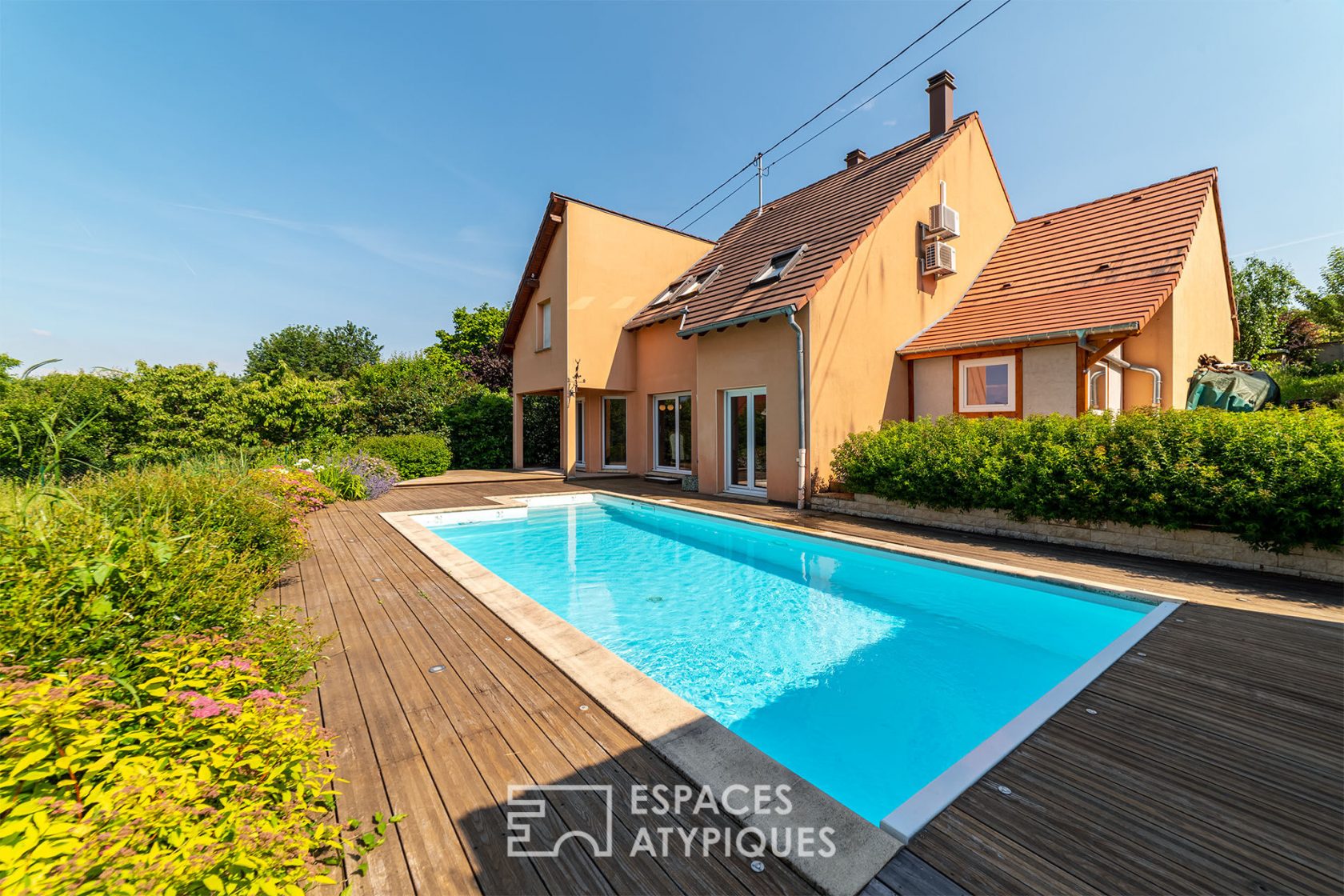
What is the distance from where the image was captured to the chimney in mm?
11719

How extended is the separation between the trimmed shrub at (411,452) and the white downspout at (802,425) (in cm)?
1097

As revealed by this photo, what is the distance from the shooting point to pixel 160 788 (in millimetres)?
1484

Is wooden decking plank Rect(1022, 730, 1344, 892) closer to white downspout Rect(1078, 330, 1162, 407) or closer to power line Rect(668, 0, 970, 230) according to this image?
white downspout Rect(1078, 330, 1162, 407)

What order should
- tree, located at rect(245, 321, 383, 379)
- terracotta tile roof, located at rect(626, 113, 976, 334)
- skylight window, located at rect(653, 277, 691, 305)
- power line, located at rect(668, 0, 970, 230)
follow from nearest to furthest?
1. power line, located at rect(668, 0, 970, 230)
2. terracotta tile roof, located at rect(626, 113, 976, 334)
3. skylight window, located at rect(653, 277, 691, 305)
4. tree, located at rect(245, 321, 383, 379)

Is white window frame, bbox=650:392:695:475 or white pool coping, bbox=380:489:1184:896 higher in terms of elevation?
white window frame, bbox=650:392:695:475

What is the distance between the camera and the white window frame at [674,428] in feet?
46.1

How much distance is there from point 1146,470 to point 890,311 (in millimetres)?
5884

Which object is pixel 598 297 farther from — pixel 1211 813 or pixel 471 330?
pixel 471 330

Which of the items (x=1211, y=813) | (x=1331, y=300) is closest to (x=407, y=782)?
(x=1211, y=813)

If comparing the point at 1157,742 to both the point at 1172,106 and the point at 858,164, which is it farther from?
the point at 858,164

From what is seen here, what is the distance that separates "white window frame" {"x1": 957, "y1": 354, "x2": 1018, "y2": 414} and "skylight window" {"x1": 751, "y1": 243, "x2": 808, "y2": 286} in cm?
401

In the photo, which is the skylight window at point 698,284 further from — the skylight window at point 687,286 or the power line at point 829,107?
the power line at point 829,107

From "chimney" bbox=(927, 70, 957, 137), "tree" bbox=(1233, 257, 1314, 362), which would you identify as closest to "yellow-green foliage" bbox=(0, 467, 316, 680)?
"chimney" bbox=(927, 70, 957, 137)

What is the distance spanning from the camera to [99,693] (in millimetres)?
1806
